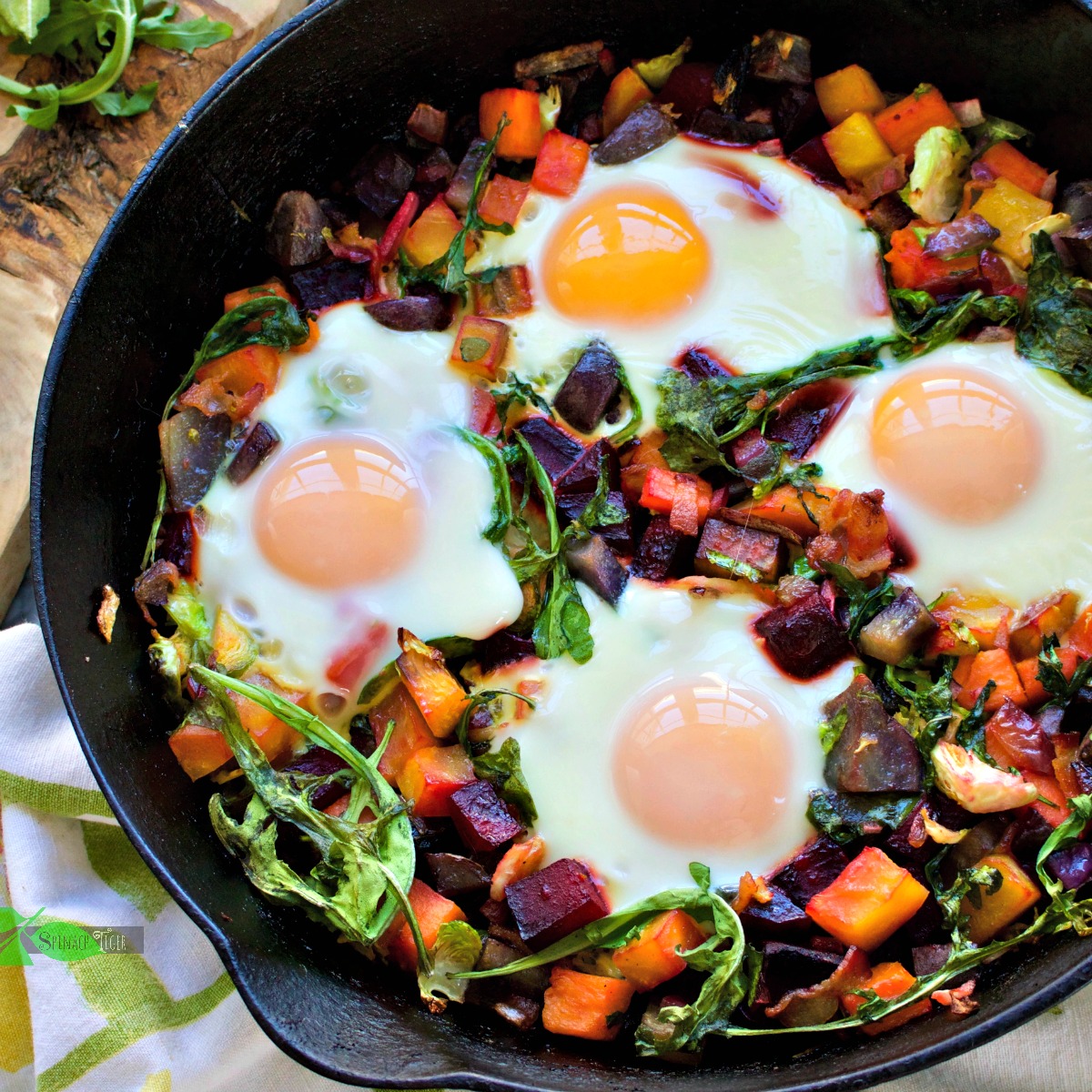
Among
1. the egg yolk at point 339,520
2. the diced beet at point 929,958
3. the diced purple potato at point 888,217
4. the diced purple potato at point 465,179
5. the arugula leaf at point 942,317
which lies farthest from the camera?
the diced purple potato at point 465,179

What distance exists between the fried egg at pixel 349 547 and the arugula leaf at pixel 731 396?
607 mm

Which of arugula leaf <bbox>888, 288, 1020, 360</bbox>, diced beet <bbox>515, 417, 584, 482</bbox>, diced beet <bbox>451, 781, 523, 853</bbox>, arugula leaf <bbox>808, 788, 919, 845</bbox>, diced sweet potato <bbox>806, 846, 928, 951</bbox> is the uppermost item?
diced beet <bbox>515, 417, 584, 482</bbox>

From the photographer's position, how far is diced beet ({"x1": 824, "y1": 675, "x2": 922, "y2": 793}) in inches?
118

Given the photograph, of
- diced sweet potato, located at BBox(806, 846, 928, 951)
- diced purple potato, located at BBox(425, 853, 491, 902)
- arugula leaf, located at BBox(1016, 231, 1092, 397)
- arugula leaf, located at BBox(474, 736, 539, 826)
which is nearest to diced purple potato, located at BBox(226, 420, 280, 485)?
arugula leaf, located at BBox(474, 736, 539, 826)

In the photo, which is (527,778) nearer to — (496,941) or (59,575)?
(496,941)

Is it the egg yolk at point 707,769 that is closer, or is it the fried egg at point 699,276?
the egg yolk at point 707,769

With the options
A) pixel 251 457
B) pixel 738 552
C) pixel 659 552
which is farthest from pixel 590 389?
pixel 251 457

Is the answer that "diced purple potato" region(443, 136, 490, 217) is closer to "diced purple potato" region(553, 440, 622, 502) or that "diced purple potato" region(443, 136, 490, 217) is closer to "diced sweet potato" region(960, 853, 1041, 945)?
"diced purple potato" region(553, 440, 622, 502)

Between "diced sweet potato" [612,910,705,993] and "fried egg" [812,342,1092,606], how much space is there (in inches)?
45.3

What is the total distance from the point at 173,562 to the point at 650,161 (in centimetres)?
192

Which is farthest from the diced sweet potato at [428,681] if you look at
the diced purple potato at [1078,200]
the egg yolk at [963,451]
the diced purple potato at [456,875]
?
the diced purple potato at [1078,200]

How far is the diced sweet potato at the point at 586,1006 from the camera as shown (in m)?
3.01

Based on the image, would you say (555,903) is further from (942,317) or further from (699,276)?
(942,317)

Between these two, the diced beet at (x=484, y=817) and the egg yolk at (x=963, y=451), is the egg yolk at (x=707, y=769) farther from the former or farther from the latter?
the egg yolk at (x=963, y=451)
